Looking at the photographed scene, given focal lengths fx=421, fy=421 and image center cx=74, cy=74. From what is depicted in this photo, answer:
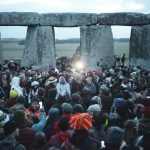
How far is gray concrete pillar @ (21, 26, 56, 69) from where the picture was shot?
24.0 m

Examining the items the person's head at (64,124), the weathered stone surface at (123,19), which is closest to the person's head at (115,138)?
the person's head at (64,124)

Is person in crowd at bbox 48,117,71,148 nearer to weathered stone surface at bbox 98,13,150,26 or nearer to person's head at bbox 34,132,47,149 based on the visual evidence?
person's head at bbox 34,132,47,149

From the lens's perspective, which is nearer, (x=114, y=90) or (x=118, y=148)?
(x=118, y=148)

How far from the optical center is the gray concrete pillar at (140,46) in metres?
24.6

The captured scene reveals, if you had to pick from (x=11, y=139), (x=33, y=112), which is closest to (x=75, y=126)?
(x=11, y=139)

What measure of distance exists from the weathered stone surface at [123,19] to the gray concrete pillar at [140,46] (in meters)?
0.61

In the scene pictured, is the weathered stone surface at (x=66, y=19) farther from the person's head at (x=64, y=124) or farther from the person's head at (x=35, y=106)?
the person's head at (x=64, y=124)

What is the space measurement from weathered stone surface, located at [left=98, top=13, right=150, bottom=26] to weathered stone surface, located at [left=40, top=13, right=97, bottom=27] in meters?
0.66

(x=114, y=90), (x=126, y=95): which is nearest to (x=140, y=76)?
(x=114, y=90)

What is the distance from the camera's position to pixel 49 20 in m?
23.9

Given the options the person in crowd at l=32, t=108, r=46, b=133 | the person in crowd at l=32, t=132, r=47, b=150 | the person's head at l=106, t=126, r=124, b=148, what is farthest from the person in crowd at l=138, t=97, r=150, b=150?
the person in crowd at l=32, t=108, r=46, b=133

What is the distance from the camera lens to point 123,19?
79.5 feet

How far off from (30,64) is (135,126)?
56.9 ft

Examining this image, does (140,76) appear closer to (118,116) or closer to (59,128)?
(118,116)
